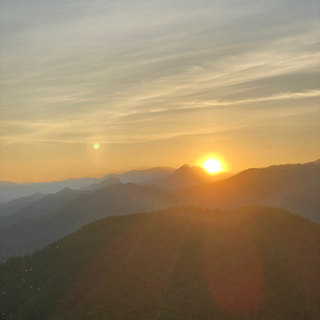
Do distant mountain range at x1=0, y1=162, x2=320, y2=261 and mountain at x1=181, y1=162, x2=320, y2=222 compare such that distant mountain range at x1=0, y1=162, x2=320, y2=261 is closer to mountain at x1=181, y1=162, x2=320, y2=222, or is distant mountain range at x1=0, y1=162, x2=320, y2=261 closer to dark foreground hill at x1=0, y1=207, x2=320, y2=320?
mountain at x1=181, y1=162, x2=320, y2=222

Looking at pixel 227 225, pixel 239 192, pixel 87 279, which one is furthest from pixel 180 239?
pixel 239 192

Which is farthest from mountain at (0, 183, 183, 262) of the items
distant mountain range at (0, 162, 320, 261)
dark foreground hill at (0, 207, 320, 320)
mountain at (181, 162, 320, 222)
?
dark foreground hill at (0, 207, 320, 320)

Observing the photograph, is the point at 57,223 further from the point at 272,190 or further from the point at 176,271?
the point at 176,271

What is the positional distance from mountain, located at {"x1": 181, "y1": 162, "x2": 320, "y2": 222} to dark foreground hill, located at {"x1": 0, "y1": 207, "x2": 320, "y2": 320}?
90.5 m

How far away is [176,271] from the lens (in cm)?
4734

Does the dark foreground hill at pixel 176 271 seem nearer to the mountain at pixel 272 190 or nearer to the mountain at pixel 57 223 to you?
the mountain at pixel 272 190

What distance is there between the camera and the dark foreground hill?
129 ft

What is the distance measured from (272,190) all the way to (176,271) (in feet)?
416

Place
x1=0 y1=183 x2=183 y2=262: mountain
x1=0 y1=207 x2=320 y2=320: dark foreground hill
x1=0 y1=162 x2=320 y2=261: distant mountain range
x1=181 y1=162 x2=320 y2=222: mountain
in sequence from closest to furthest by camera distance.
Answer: x1=0 y1=207 x2=320 y2=320: dark foreground hill → x1=181 y1=162 x2=320 y2=222: mountain → x1=0 y1=162 x2=320 y2=261: distant mountain range → x1=0 y1=183 x2=183 y2=262: mountain

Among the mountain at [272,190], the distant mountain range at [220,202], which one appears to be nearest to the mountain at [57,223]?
the distant mountain range at [220,202]

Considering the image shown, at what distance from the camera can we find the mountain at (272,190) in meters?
140

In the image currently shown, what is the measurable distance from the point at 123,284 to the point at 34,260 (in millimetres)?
23565

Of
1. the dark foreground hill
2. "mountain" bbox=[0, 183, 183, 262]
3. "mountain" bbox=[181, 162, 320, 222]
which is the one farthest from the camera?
"mountain" bbox=[0, 183, 183, 262]

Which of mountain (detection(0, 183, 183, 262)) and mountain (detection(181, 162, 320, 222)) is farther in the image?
mountain (detection(0, 183, 183, 262))
